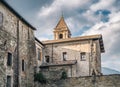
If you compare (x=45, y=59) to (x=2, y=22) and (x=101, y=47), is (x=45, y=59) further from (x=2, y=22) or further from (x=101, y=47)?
(x=2, y=22)

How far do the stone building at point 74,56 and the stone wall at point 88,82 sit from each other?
11.2 feet

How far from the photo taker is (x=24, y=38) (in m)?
28.6

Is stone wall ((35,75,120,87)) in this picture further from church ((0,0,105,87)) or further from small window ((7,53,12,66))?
small window ((7,53,12,66))

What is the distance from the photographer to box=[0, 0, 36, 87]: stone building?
23797 millimetres

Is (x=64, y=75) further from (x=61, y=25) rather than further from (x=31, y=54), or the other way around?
(x=61, y=25)

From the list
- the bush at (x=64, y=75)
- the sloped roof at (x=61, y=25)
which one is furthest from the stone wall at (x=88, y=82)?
the sloped roof at (x=61, y=25)

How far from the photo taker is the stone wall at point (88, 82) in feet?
92.3

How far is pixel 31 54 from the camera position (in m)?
30.0

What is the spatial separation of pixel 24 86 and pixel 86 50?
41.3 ft

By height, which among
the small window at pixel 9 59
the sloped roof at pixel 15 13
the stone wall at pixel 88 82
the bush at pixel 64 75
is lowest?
the stone wall at pixel 88 82

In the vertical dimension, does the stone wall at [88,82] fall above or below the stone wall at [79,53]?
below

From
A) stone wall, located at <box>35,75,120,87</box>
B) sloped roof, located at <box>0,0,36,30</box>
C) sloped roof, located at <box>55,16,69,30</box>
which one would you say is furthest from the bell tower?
stone wall, located at <box>35,75,120,87</box>

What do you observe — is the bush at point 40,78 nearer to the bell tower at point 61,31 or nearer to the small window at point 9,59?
the small window at point 9,59

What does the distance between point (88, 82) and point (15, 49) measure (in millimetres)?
9068
